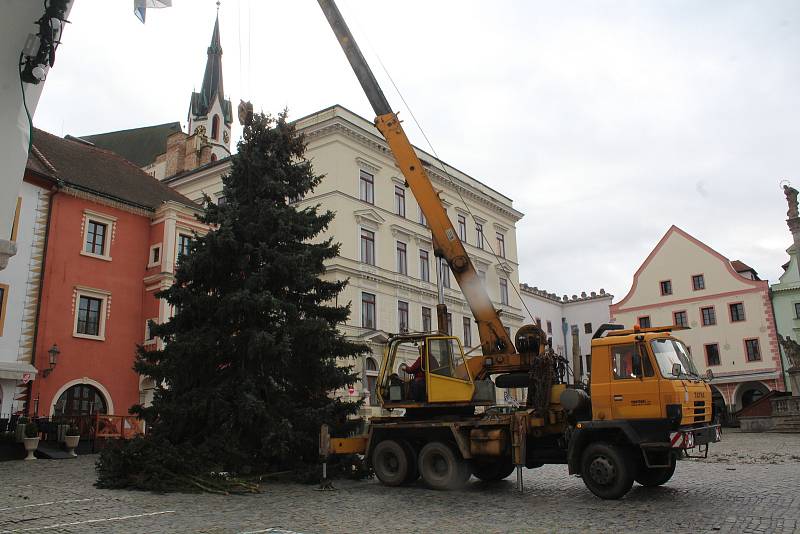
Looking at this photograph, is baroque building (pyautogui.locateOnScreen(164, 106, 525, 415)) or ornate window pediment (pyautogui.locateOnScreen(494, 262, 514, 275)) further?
ornate window pediment (pyautogui.locateOnScreen(494, 262, 514, 275))

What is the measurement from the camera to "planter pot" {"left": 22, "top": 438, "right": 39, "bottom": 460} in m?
18.5

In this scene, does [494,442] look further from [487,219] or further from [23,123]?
[487,219]

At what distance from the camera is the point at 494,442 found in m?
12.4

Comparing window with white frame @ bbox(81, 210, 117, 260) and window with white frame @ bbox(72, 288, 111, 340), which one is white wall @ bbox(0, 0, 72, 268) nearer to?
window with white frame @ bbox(72, 288, 111, 340)

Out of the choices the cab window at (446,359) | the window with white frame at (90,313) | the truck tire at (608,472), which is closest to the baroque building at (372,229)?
the window with white frame at (90,313)

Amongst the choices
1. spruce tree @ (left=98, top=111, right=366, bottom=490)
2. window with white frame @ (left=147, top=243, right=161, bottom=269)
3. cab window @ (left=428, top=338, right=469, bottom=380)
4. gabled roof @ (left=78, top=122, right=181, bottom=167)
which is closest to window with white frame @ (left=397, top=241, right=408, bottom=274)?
window with white frame @ (left=147, top=243, right=161, bottom=269)

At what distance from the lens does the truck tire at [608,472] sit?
35.7ft

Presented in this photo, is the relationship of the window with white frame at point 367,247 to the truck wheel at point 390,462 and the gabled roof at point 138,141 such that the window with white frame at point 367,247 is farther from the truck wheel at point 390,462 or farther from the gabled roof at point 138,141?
the gabled roof at point 138,141

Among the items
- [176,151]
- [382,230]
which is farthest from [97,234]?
[176,151]

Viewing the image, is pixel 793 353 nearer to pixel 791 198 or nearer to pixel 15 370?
pixel 791 198

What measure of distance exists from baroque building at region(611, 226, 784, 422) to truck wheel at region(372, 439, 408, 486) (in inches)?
1412

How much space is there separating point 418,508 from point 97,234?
2103 cm

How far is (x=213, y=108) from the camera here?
271 ft

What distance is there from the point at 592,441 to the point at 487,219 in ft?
122
